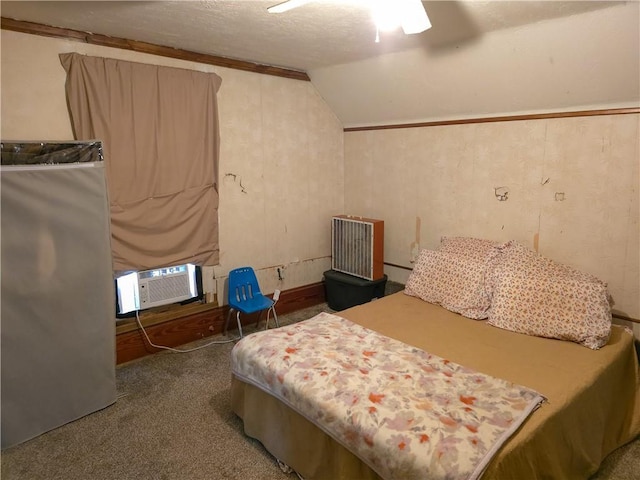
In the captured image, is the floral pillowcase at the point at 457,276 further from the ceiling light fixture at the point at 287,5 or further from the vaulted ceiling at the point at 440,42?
the ceiling light fixture at the point at 287,5

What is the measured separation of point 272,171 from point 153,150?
1.09m

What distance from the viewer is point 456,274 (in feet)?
9.57

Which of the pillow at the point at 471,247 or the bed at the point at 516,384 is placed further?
the pillow at the point at 471,247

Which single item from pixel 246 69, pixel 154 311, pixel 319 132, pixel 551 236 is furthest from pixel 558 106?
pixel 154 311

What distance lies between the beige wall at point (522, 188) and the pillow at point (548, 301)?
0.80ft

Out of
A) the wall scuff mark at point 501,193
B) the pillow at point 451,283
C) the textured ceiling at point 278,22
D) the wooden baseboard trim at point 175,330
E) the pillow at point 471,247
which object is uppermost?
the textured ceiling at point 278,22

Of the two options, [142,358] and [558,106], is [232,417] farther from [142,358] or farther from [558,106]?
[558,106]

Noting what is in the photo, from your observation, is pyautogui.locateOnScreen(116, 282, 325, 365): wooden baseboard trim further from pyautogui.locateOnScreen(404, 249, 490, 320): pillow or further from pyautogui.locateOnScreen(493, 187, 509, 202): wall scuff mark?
pyautogui.locateOnScreen(493, 187, 509, 202): wall scuff mark

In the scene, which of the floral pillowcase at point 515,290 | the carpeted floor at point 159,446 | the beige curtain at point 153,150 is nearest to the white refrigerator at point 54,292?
the carpeted floor at point 159,446

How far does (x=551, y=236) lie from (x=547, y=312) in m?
0.67

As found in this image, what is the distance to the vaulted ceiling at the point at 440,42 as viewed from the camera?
2.14m

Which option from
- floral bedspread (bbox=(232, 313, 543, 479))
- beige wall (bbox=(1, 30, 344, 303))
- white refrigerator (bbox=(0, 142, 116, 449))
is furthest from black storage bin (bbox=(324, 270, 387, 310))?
white refrigerator (bbox=(0, 142, 116, 449))

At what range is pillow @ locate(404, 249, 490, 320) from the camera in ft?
8.99

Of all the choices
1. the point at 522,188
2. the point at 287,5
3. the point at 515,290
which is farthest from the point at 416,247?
the point at 287,5
